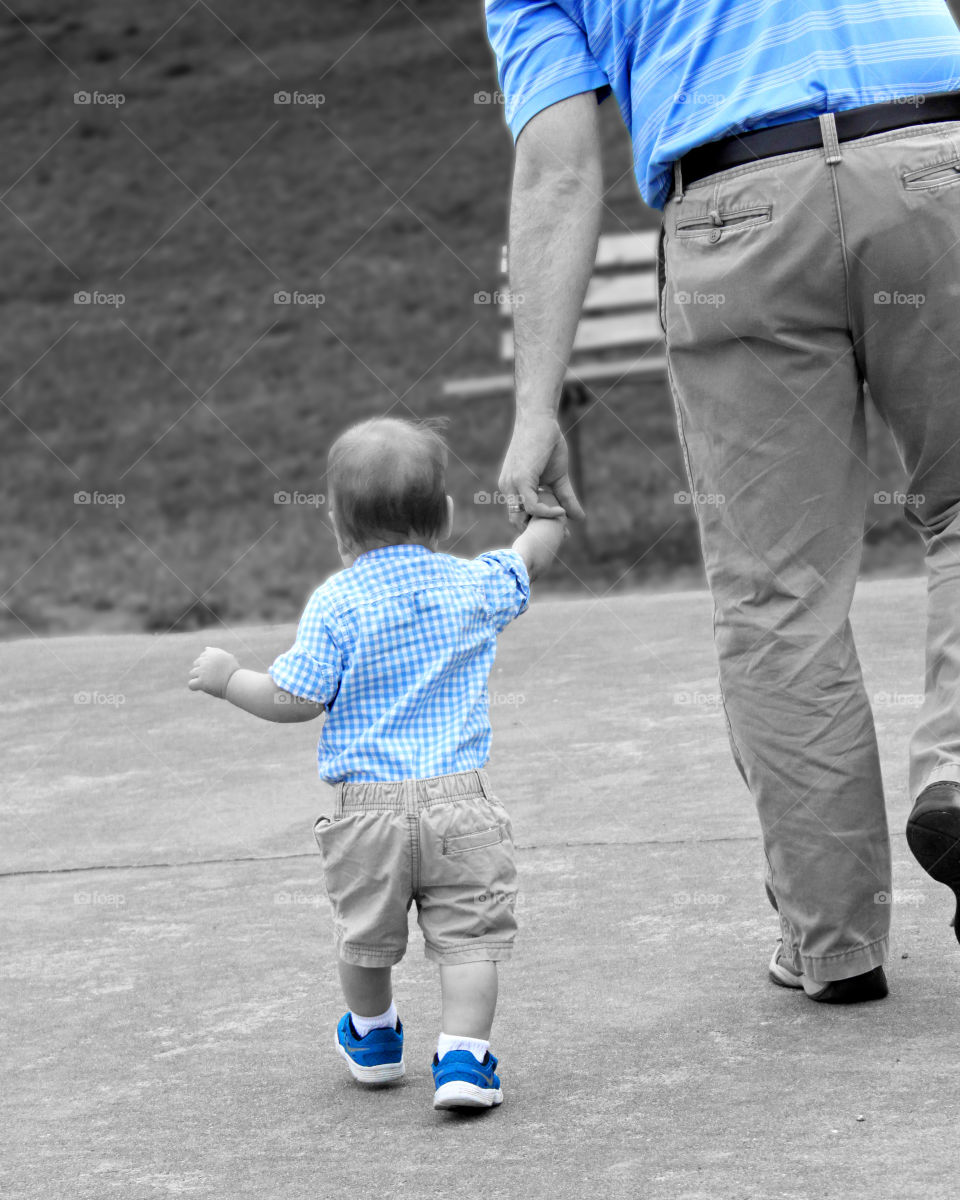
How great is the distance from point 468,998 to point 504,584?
1.79ft

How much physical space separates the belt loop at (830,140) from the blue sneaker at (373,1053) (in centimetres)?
127

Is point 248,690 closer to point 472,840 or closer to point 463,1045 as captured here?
point 472,840

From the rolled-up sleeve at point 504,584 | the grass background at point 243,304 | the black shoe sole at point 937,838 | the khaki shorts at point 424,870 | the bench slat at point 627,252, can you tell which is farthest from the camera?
the bench slat at point 627,252

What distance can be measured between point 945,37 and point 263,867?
192cm

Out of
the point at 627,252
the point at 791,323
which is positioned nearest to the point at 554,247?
the point at 791,323

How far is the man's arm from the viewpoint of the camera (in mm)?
2561

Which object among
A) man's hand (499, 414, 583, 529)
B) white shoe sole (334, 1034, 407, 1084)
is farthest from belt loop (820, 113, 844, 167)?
white shoe sole (334, 1034, 407, 1084)

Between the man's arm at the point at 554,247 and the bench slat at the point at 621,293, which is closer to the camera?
the man's arm at the point at 554,247

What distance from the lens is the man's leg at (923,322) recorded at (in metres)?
2.33

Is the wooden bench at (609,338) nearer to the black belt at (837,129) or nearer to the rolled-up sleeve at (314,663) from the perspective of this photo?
the black belt at (837,129)

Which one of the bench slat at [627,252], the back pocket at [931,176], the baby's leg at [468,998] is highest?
the back pocket at [931,176]

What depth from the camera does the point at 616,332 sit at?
8.73 m

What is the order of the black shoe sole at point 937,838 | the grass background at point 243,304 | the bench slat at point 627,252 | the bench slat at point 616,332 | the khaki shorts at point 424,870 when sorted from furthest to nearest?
the bench slat at point 627,252
the bench slat at point 616,332
the grass background at point 243,304
the khaki shorts at point 424,870
the black shoe sole at point 937,838

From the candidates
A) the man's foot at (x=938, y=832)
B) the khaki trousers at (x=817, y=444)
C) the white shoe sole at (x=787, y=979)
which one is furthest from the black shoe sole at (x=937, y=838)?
the white shoe sole at (x=787, y=979)
